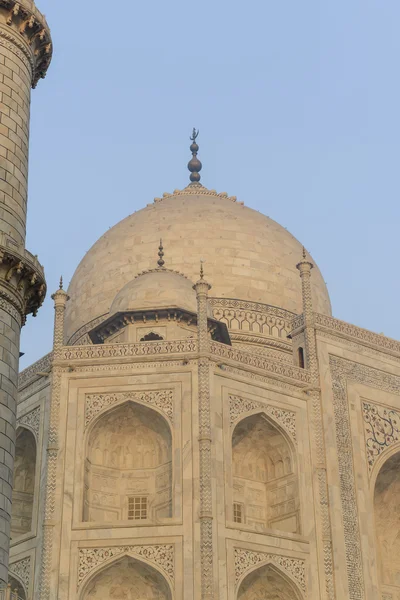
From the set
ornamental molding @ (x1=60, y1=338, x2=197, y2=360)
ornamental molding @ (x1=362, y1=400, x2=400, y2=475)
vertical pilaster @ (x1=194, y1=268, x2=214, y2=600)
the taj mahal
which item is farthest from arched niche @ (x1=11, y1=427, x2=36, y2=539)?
ornamental molding @ (x1=362, y1=400, x2=400, y2=475)

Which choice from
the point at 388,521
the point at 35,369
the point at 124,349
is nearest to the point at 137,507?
the point at 124,349

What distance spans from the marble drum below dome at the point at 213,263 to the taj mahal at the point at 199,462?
3268 millimetres

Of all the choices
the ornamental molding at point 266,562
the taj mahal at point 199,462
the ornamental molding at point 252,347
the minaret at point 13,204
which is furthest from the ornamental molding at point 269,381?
the minaret at point 13,204

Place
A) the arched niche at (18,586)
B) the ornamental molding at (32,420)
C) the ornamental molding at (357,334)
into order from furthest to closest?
1. the ornamental molding at (357,334)
2. the ornamental molding at (32,420)
3. the arched niche at (18,586)

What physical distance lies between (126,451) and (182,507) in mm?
2275

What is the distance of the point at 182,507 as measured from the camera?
740 inches

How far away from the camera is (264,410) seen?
20.5 m

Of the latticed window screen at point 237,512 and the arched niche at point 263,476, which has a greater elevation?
the arched niche at point 263,476

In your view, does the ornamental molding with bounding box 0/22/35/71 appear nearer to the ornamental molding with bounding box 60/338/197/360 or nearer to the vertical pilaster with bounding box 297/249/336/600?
the ornamental molding with bounding box 60/338/197/360

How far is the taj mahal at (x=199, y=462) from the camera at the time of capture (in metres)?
18.6

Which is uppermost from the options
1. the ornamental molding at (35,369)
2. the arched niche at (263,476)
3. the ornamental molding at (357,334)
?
the ornamental molding at (357,334)

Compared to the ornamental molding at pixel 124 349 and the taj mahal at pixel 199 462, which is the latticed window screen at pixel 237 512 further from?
the ornamental molding at pixel 124 349

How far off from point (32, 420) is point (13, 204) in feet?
33.0

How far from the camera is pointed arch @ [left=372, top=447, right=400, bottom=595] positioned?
22266 mm
